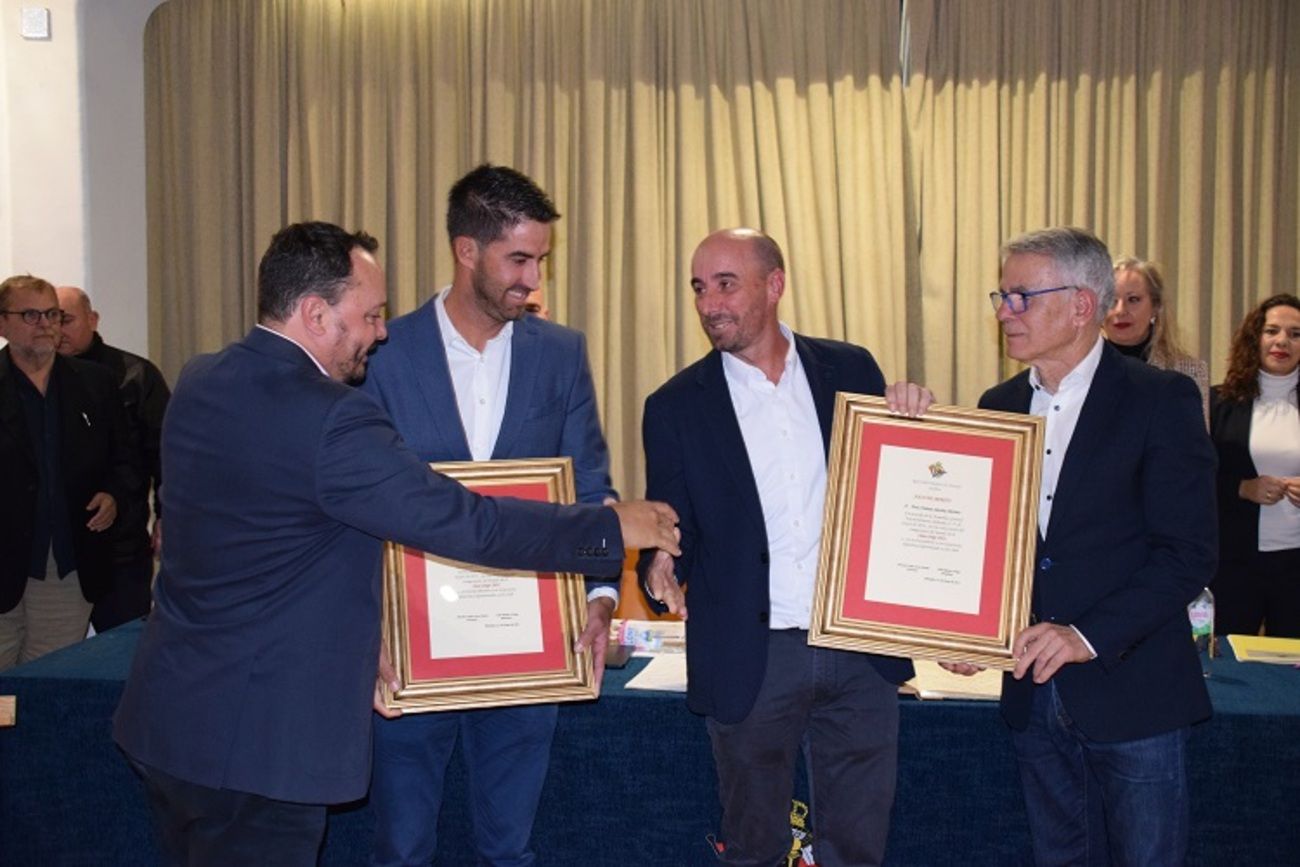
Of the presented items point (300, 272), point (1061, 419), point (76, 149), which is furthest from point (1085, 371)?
point (76, 149)

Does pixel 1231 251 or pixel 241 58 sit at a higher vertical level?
pixel 241 58

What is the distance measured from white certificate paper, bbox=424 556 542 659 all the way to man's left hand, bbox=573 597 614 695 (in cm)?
10

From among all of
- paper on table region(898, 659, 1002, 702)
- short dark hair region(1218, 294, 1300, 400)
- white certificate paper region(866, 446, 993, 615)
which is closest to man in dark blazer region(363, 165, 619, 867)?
white certificate paper region(866, 446, 993, 615)

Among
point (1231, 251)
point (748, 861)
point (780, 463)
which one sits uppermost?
point (1231, 251)

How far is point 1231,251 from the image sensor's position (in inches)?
237

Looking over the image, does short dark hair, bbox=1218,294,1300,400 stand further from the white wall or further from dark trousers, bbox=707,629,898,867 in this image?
the white wall

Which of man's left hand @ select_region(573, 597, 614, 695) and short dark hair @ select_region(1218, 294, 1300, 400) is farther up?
short dark hair @ select_region(1218, 294, 1300, 400)

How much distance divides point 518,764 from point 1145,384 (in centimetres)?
161

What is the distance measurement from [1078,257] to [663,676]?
157 centimetres

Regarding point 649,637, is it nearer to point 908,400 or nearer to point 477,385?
point 477,385

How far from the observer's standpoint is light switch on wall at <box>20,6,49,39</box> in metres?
5.59

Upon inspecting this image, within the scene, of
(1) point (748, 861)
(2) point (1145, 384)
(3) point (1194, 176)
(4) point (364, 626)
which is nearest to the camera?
(4) point (364, 626)

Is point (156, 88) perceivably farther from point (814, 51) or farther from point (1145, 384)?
point (1145, 384)

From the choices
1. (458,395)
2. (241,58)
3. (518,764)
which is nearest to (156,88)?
(241,58)
